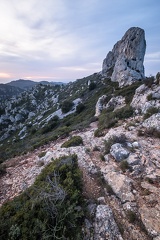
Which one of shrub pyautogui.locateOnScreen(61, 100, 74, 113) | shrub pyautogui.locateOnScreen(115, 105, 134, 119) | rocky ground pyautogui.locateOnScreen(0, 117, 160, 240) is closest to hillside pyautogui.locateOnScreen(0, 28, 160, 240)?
rocky ground pyautogui.locateOnScreen(0, 117, 160, 240)

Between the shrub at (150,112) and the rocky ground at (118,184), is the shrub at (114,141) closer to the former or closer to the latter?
the rocky ground at (118,184)

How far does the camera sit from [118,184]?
6.86 metres

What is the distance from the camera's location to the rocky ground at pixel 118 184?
16.6ft

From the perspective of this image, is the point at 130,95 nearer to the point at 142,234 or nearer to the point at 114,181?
the point at 114,181

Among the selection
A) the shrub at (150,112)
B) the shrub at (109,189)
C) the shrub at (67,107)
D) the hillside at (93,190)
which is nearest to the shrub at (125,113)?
the hillside at (93,190)

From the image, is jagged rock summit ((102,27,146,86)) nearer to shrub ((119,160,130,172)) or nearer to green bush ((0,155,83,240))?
shrub ((119,160,130,172))

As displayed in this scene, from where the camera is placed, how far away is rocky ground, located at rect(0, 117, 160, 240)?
506cm

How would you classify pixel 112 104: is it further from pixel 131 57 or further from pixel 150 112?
pixel 131 57

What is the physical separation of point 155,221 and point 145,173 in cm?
237

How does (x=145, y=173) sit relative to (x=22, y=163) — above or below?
above

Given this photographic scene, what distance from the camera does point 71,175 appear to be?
6.75m

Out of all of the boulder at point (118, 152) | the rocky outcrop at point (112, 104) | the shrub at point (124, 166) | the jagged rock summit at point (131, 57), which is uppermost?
the jagged rock summit at point (131, 57)

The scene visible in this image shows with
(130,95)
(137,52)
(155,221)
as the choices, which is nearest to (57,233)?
(155,221)

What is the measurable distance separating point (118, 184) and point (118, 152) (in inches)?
89.1
